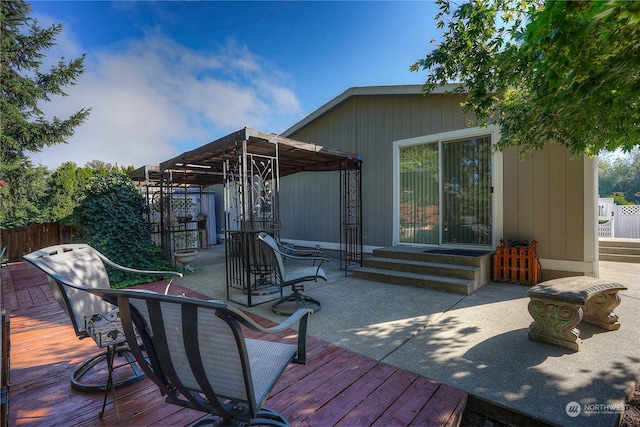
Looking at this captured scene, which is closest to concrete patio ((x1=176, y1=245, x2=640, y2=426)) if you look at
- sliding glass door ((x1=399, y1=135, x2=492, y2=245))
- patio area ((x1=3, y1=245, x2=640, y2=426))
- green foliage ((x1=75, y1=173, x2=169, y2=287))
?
patio area ((x1=3, y1=245, x2=640, y2=426))

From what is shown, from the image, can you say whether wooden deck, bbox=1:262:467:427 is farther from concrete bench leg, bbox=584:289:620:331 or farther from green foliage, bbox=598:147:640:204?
green foliage, bbox=598:147:640:204

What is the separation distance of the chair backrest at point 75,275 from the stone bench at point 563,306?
3579mm

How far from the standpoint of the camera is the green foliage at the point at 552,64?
121 centimetres

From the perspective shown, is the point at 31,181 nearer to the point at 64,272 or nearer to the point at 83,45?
the point at 83,45

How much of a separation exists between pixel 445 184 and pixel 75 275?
575 cm

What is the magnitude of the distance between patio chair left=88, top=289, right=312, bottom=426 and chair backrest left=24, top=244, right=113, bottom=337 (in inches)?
41.2

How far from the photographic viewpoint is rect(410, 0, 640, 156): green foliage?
1.21 metres

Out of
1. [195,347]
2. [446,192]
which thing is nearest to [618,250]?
[446,192]

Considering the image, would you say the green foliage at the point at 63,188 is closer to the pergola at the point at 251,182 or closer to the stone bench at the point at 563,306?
the pergola at the point at 251,182

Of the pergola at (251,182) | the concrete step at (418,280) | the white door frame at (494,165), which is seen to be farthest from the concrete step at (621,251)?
the pergola at (251,182)

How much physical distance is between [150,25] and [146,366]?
7754 millimetres

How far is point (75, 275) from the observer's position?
2164 mm

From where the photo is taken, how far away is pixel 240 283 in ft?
14.9

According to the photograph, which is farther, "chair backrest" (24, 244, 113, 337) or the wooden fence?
the wooden fence
